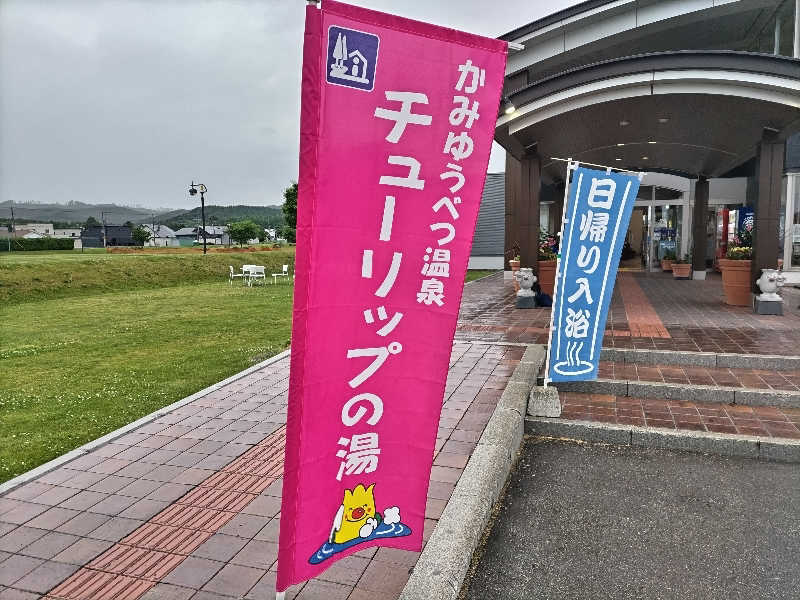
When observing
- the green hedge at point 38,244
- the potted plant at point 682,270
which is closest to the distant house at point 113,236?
the green hedge at point 38,244

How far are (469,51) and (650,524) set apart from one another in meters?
3.40

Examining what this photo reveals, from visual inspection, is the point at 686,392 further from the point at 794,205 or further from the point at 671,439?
the point at 794,205

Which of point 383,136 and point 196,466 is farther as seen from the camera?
point 196,466

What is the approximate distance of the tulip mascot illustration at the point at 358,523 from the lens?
2547 millimetres

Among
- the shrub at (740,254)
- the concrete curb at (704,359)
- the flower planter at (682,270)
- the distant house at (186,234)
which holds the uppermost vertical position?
the distant house at (186,234)

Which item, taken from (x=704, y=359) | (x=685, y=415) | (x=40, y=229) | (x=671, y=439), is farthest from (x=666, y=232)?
(x=40, y=229)

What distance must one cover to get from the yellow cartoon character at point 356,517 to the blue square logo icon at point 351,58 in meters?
1.79

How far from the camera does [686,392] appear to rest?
242 inches

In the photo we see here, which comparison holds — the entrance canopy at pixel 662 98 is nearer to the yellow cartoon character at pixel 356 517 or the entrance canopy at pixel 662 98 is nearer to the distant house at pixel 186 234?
the yellow cartoon character at pixel 356 517

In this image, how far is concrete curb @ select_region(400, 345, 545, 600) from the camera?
2.82 meters

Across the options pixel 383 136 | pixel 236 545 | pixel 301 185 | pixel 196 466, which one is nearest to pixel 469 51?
pixel 383 136

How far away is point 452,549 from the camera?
10.1 feet

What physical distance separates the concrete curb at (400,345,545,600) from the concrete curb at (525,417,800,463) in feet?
1.12

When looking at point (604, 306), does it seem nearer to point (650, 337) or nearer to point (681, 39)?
point (650, 337)
